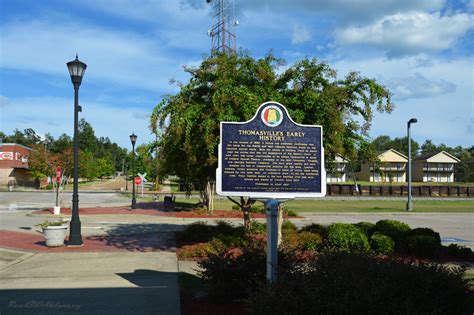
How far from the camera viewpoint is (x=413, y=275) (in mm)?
4973

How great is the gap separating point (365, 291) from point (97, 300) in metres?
4.55

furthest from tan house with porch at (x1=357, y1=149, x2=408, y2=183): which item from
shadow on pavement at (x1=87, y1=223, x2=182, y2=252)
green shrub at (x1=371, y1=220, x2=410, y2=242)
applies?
green shrub at (x1=371, y1=220, x2=410, y2=242)

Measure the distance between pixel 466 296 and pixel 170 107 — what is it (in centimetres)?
807

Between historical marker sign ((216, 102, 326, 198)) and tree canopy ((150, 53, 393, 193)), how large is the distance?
10.1 ft

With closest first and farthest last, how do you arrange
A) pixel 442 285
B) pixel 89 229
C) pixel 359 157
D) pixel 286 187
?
pixel 442 285 → pixel 286 187 → pixel 359 157 → pixel 89 229

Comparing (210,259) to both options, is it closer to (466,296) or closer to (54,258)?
(466,296)

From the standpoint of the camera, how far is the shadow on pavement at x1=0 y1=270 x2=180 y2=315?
6.55 meters

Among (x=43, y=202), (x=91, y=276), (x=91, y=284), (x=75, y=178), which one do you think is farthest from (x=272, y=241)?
(x=43, y=202)

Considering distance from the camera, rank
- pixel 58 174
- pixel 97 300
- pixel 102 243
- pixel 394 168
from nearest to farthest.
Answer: pixel 97 300 < pixel 102 243 < pixel 58 174 < pixel 394 168

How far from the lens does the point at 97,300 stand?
711 cm

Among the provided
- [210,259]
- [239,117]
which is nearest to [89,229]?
[239,117]

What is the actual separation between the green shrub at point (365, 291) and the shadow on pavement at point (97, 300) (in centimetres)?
242

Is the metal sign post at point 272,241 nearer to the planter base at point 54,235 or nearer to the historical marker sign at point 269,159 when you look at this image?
the historical marker sign at point 269,159

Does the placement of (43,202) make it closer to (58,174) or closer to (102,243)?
(58,174)
